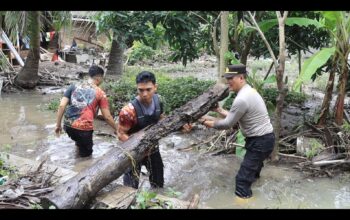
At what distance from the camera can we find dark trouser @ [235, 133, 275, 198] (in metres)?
5.57

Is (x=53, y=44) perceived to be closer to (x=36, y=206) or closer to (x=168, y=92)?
(x=168, y=92)

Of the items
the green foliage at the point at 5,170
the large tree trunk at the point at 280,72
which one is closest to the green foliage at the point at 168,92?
the large tree trunk at the point at 280,72

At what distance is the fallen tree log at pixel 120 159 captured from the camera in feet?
14.3

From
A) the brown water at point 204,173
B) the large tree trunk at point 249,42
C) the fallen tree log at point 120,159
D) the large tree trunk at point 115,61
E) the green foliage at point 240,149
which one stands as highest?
the large tree trunk at point 249,42

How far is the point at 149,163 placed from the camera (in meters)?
5.69

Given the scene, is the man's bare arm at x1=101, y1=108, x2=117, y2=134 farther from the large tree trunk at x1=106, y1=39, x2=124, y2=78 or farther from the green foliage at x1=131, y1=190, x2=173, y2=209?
the large tree trunk at x1=106, y1=39, x2=124, y2=78

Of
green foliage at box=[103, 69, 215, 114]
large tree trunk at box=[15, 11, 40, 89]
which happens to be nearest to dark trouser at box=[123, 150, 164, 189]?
green foliage at box=[103, 69, 215, 114]

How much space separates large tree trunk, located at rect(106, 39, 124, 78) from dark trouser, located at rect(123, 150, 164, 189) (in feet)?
34.7

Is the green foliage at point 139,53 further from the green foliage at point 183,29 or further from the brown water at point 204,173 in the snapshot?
the brown water at point 204,173

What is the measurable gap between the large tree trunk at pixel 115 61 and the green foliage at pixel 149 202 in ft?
39.2

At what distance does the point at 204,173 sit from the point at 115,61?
10.1 m
